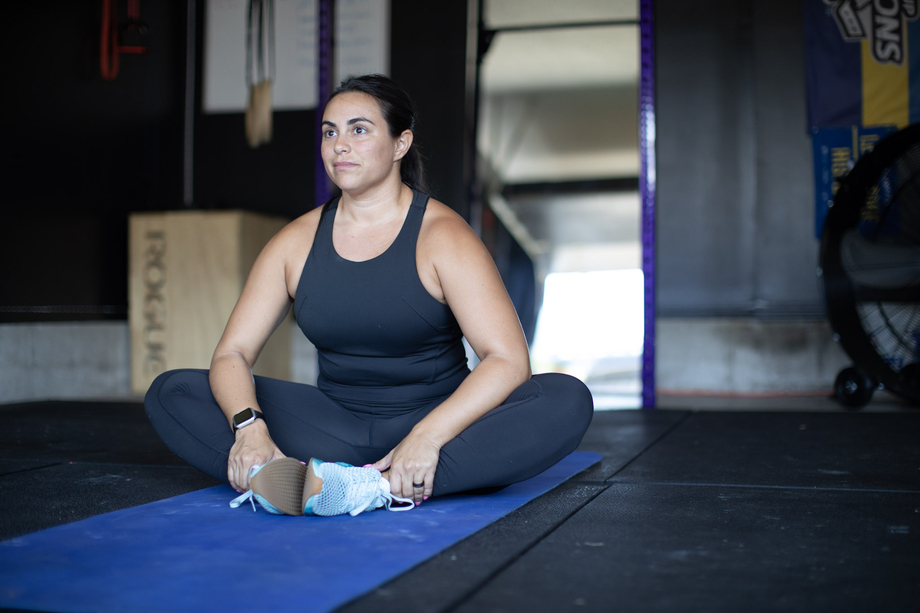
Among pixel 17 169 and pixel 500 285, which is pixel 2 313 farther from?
pixel 500 285

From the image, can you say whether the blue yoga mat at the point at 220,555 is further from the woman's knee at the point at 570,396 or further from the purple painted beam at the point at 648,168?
the purple painted beam at the point at 648,168

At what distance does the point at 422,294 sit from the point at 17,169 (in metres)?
2.81

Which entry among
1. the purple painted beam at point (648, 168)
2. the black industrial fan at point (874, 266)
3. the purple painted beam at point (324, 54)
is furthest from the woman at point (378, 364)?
the black industrial fan at point (874, 266)

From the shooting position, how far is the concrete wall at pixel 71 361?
370cm

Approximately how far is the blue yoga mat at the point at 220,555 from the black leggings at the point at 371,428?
77 millimetres

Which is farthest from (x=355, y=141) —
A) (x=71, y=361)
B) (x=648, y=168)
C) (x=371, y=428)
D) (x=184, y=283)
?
(x=71, y=361)

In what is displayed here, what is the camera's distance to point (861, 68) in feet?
12.8

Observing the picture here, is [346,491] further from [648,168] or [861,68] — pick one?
[861,68]

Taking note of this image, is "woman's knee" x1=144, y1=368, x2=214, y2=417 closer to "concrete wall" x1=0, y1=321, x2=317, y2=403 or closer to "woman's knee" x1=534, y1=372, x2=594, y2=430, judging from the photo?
"woman's knee" x1=534, y1=372, x2=594, y2=430

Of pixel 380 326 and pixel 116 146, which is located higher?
pixel 116 146

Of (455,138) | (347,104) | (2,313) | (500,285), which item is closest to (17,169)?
(2,313)

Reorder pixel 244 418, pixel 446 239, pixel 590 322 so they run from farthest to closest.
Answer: pixel 590 322
pixel 446 239
pixel 244 418

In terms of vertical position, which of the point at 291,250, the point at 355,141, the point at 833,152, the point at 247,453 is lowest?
the point at 247,453

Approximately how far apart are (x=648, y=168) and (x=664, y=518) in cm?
230
